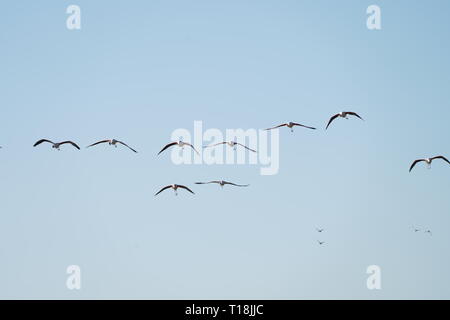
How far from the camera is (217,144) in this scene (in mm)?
62031
